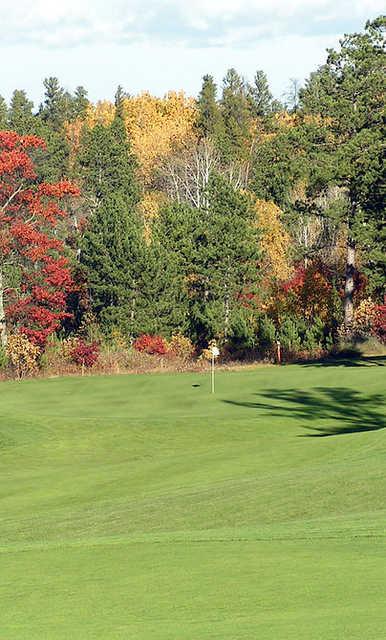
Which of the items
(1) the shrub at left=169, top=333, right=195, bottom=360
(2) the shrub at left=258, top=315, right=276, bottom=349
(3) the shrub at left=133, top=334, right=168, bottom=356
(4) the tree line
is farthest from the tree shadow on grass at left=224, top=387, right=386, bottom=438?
(1) the shrub at left=169, top=333, right=195, bottom=360

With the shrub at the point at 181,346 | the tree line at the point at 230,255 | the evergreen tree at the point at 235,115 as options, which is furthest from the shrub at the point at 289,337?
the evergreen tree at the point at 235,115

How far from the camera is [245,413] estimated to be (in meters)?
31.9

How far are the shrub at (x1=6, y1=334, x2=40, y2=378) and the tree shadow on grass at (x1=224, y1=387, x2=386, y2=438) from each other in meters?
17.9

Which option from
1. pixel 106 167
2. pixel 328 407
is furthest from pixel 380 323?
pixel 106 167

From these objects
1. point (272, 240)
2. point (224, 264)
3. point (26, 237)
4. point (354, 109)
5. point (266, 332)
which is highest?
point (354, 109)

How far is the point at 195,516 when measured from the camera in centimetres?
1630

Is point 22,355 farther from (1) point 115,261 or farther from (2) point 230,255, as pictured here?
(2) point 230,255

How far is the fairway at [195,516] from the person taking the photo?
8594 mm

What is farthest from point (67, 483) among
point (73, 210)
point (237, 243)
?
point (73, 210)

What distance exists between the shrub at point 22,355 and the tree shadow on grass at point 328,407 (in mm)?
17878

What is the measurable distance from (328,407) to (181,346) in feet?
87.4

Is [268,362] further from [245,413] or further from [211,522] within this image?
[211,522]

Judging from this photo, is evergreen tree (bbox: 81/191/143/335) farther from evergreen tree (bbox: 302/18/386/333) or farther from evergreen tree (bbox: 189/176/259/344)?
evergreen tree (bbox: 302/18/386/333)

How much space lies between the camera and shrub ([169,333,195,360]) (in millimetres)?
59656
